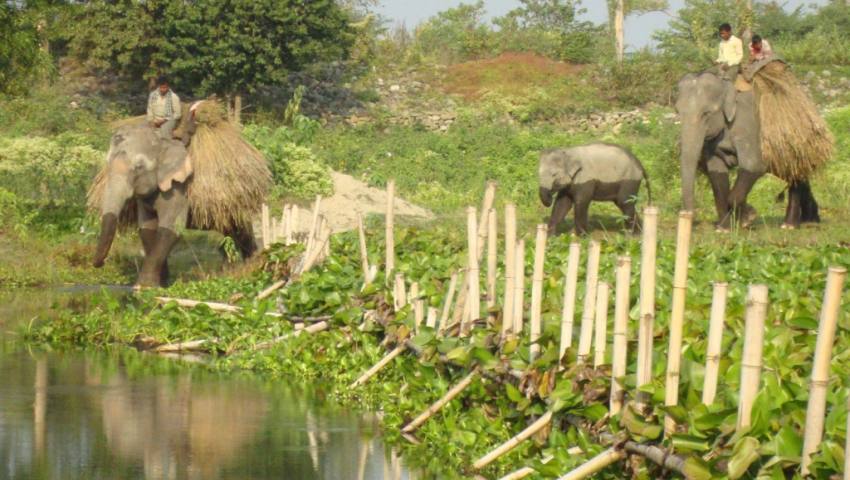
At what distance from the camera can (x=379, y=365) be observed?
1116 centimetres

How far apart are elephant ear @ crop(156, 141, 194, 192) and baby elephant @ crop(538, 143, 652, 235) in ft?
15.7

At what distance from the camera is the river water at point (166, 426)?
9242mm

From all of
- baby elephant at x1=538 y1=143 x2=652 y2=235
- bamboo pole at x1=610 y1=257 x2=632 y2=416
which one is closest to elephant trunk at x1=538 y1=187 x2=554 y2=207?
baby elephant at x1=538 y1=143 x2=652 y2=235

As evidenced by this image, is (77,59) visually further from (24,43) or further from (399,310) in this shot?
(399,310)

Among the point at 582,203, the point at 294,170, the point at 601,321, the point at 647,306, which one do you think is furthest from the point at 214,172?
the point at 647,306

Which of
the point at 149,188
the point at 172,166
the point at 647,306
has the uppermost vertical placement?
the point at 172,166

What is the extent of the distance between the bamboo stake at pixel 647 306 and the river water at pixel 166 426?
2.12 meters

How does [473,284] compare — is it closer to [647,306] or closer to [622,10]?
[647,306]

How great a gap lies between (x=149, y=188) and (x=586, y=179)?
226 inches

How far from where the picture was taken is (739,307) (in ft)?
29.5

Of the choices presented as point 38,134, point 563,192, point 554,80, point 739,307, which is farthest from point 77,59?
point 739,307

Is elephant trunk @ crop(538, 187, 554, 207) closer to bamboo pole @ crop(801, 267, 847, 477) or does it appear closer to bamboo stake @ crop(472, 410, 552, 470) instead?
bamboo stake @ crop(472, 410, 552, 470)

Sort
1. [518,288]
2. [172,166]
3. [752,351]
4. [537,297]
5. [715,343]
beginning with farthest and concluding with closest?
[172,166]
[518,288]
[537,297]
[715,343]
[752,351]

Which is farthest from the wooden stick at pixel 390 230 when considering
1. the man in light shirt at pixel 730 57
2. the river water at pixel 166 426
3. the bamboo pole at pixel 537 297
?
the man in light shirt at pixel 730 57
